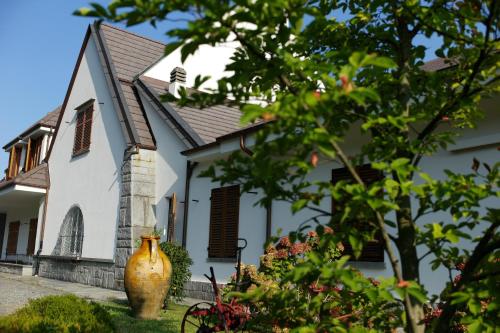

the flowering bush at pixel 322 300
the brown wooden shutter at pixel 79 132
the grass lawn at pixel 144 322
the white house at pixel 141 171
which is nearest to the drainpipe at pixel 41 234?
the white house at pixel 141 171

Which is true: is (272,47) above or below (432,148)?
above

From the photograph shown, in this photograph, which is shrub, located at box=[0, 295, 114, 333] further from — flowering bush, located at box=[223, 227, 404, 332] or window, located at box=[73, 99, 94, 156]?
window, located at box=[73, 99, 94, 156]

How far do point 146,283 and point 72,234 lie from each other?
9.30m

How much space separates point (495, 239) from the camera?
2.46m

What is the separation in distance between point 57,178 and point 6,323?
1428cm

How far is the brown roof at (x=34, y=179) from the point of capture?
1792cm

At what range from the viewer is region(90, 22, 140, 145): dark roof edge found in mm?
13641

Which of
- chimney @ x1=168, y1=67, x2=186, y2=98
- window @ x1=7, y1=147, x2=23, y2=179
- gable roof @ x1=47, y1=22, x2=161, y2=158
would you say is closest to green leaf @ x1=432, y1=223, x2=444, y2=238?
gable roof @ x1=47, y1=22, x2=161, y2=158

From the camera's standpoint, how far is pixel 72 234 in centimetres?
1623

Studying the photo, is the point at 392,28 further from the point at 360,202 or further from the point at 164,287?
the point at 164,287

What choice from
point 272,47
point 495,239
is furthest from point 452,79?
point 272,47

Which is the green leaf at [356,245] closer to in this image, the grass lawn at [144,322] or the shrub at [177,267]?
the grass lawn at [144,322]

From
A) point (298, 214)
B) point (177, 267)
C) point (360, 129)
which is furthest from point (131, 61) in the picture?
point (360, 129)

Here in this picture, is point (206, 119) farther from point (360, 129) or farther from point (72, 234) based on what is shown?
point (360, 129)
